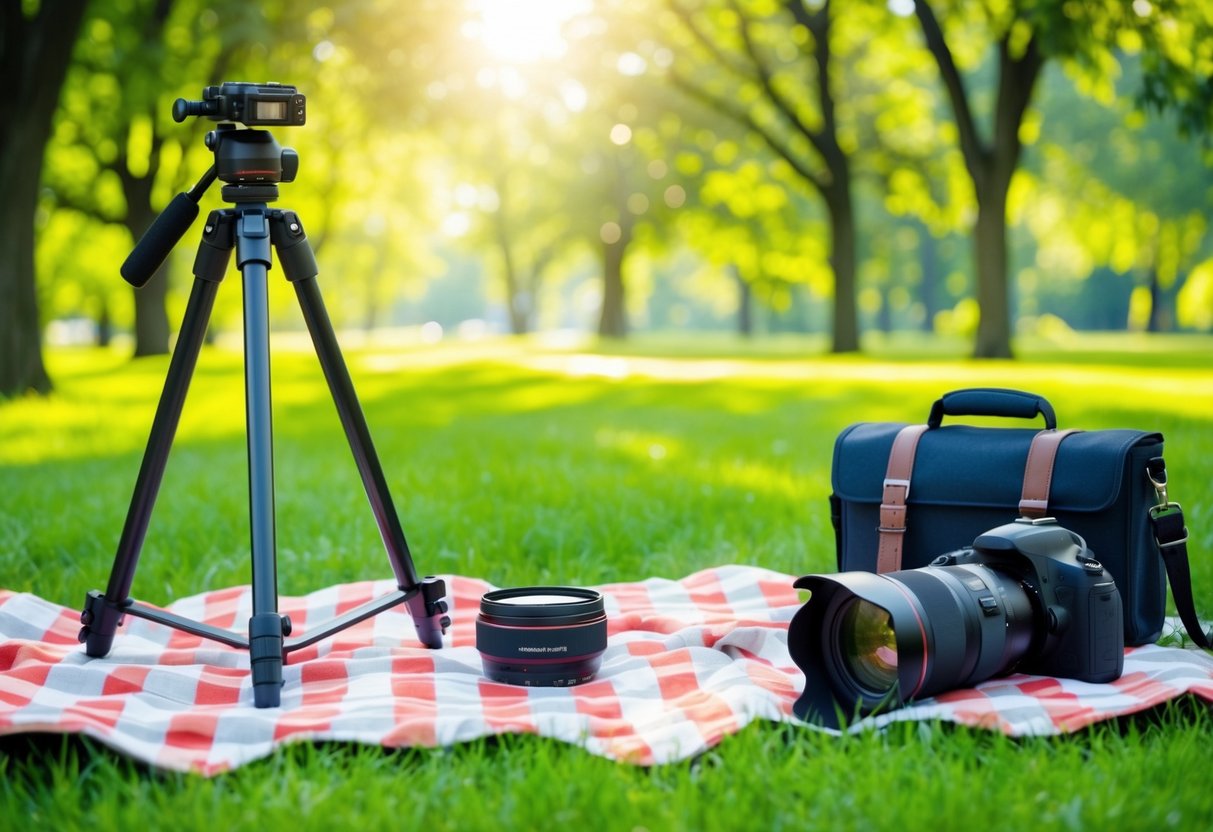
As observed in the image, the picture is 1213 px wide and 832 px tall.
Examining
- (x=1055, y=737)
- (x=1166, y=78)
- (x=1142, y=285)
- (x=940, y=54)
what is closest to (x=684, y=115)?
(x=940, y=54)

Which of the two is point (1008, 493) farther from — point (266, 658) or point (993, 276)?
point (993, 276)

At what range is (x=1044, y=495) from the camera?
315cm

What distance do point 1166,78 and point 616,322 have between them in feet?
79.7

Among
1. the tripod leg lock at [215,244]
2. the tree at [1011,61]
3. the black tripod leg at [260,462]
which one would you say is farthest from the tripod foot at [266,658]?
the tree at [1011,61]

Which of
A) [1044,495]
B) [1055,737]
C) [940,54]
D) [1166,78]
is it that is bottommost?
[1055,737]

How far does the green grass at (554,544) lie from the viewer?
6.94 ft

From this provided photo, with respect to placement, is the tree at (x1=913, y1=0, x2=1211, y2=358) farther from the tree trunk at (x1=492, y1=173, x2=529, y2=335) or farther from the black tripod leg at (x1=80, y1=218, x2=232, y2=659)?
the tree trunk at (x1=492, y1=173, x2=529, y2=335)

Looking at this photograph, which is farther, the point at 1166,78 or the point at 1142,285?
the point at 1142,285

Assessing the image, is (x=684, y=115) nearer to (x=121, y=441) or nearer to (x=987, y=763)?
(x=121, y=441)

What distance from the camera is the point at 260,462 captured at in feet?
8.83

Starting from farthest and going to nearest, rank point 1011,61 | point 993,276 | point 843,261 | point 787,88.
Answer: point 787,88
point 843,261
point 993,276
point 1011,61

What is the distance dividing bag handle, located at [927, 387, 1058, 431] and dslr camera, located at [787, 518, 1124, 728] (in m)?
0.39

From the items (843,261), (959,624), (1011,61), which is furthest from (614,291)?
(959,624)

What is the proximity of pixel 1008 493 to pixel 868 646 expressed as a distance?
825 mm
